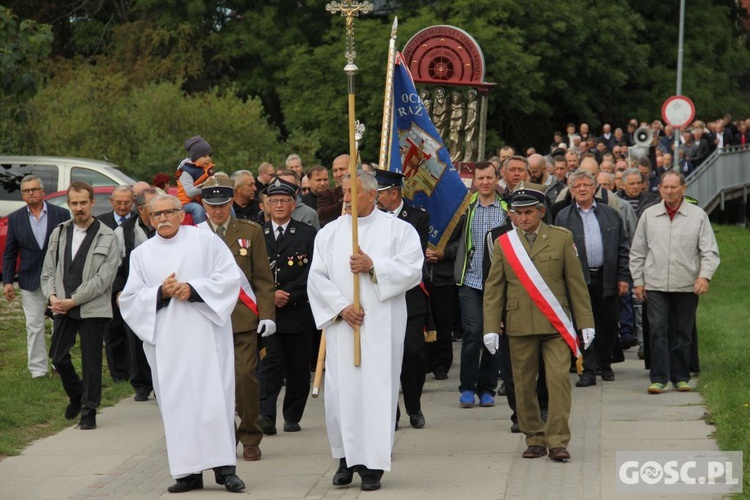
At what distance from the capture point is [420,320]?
10.9 metres

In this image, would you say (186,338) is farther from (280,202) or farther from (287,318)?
(280,202)

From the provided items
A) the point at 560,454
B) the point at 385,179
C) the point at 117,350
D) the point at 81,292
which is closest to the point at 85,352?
the point at 81,292

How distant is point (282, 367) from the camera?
35.6ft

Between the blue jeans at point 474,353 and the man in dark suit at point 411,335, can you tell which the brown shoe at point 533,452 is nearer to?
the man in dark suit at point 411,335

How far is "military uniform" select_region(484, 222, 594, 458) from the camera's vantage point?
31.4 feet

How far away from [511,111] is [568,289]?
27.7 meters

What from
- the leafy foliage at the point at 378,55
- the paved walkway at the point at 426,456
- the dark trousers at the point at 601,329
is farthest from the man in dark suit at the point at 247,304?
the leafy foliage at the point at 378,55

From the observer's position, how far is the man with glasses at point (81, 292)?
11.4 m

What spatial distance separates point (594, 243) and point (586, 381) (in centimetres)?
127

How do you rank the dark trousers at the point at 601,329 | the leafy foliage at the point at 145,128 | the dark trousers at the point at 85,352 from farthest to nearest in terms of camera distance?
the leafy foliage at the point at 145,128 < the dark trousers at the point at 601,329 < the dark trousers at the point at 85,352

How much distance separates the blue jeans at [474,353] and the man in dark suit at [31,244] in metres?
4.14

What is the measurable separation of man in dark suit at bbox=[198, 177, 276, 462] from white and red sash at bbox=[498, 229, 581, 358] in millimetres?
1747

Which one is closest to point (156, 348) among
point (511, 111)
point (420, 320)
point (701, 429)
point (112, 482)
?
point (112, 482)

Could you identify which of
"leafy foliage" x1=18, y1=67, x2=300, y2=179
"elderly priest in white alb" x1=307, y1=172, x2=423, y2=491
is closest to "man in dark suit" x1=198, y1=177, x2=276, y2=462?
"elderly priest in white alb" x1=307, y1=172, x2=423, y2=491
